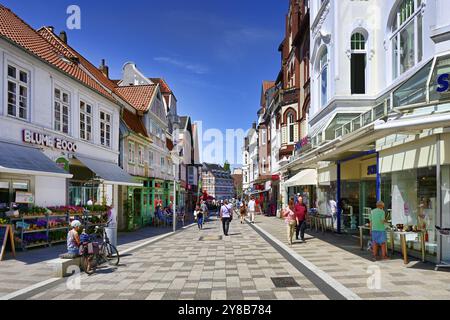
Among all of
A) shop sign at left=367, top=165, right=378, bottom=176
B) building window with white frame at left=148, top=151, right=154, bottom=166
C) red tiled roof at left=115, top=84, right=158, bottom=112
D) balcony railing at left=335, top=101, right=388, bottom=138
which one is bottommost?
shop sign at left=367, top=165, right=378, bottom=176

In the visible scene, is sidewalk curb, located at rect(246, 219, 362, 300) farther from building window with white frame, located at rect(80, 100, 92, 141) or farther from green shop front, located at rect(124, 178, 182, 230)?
green shop front, located at rect(124, 178, 182, 230)

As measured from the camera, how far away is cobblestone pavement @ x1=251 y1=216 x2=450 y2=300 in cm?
702

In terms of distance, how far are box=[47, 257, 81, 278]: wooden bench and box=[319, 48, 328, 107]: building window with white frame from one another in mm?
15182

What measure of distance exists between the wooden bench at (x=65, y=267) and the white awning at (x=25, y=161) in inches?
136

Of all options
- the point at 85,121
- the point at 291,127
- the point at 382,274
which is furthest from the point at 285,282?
the point at 291,127

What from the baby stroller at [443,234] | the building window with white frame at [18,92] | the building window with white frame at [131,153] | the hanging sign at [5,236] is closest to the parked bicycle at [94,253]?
the hanging sign at [5,236]

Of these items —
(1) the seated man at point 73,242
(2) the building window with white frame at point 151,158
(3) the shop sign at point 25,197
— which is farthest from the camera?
(2) the building window with white frame at point 151,158

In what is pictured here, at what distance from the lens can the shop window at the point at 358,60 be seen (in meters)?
Answer: 18.0

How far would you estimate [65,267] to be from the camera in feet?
30.2

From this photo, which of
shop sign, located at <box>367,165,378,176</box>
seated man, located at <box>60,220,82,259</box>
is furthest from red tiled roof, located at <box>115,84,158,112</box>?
seated man, located at <box>60,220,82,259</box>

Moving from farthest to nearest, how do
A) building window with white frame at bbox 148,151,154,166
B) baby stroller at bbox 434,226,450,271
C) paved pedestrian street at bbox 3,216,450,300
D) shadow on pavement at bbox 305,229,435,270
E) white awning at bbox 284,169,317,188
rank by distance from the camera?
building window with white frame at bbox 148,151,154,166 → white awning at bbox 284,169,317,188 → shadow on pavement at bbox 305,229,435,270 → baby stroller at bbox 434,226,450,271 → paved pedestrian street at bbox 3,216,450,300

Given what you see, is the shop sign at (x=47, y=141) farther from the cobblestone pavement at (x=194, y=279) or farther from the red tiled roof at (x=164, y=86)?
the red tiled roof at (x=164, y=86)

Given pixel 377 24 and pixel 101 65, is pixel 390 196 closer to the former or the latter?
pixel 377 24

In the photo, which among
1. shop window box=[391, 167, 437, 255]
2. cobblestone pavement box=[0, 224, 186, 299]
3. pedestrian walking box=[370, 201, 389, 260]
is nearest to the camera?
cobblestone pavement box=[0, 224, 186, 299]
